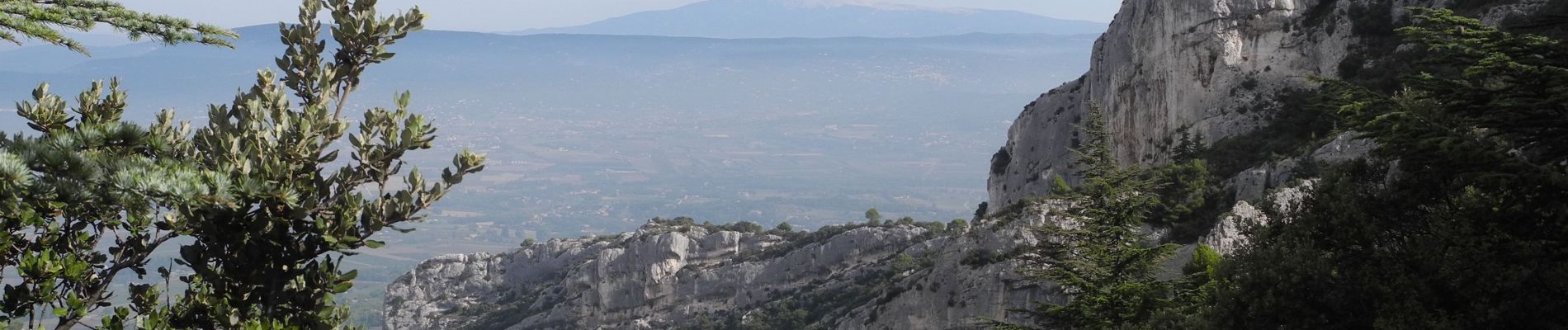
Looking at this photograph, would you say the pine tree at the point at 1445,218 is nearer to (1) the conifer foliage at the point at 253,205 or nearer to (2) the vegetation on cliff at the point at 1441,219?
(2) the vegetation on cliff at the point at 1441,219

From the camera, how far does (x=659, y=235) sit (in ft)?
234

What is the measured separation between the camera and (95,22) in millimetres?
8062

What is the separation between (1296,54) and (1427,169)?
95.3 feet

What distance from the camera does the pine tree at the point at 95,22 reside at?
7500 mm

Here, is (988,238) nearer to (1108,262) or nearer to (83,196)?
(1108,262)

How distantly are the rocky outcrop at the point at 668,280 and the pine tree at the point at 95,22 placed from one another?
32629 millimetres

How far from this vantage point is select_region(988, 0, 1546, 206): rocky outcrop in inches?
1511

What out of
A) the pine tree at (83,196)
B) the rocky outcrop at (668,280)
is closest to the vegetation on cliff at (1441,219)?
the pine tree at (83,196)

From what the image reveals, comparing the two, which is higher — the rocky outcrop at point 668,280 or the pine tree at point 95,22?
the pine tree at point 95,22

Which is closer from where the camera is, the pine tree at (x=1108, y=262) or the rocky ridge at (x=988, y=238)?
the pine tree at (x=1108, y=262)

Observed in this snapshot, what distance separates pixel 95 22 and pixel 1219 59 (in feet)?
128

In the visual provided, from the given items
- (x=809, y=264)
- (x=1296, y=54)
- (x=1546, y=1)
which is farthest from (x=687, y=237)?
(x=1546, y=1)

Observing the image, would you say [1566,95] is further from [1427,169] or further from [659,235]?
[659,235]

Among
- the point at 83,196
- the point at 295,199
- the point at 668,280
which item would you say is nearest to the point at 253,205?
the point at 295,199
